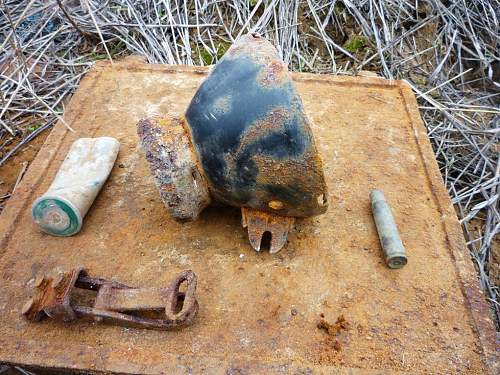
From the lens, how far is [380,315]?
139cm

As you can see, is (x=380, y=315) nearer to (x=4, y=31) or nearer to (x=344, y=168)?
(x=344, y=168)

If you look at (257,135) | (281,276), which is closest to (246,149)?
(257,135)

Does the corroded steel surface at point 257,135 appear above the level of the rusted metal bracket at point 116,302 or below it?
above

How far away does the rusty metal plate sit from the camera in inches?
51.0

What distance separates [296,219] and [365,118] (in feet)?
2.58

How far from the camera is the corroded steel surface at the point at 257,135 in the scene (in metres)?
Result: 1.30

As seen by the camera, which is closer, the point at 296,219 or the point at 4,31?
the point at 296,219

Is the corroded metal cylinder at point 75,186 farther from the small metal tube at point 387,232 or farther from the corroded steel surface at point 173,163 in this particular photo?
the small metal tube at point 387,232

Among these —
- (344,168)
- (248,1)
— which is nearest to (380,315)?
(344,168)

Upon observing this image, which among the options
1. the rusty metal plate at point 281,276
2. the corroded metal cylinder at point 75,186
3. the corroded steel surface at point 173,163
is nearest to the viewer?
the rusty metal plate at point 281,276

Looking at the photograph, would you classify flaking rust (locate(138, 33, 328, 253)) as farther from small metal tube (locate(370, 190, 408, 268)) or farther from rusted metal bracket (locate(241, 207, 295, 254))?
small metal tube (locate(370, 190, 408, 268))

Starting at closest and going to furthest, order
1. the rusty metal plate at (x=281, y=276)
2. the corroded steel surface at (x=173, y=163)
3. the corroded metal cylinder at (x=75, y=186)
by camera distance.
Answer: the rusty metal plate at (x=281, y=276), the corroded steel surface at (x=173, y=163), the corroded metal cylinder at (x=75, y=186)

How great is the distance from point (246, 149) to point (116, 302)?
24.0 inches

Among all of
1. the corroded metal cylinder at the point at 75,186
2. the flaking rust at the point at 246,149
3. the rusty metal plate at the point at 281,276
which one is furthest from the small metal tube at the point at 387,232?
the corroded metal cylinder at the point at 75,186
